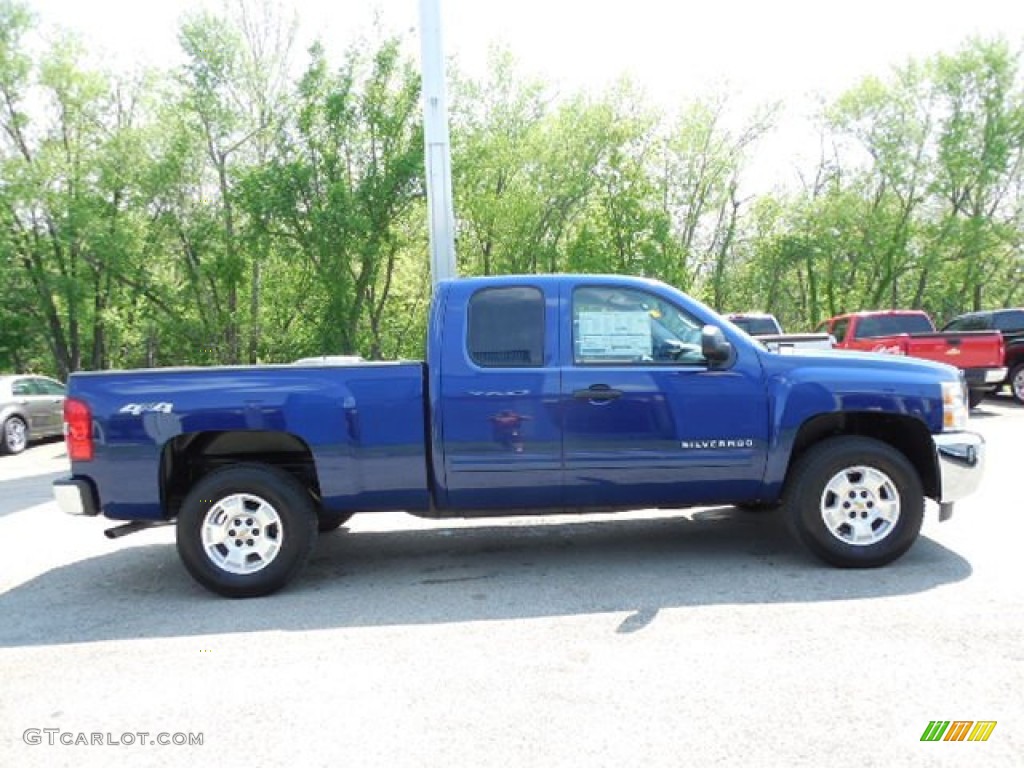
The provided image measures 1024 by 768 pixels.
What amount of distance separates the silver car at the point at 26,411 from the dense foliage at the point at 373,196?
8.71 metres

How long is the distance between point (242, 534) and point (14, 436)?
12551mm

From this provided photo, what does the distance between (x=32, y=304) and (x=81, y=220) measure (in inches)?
248

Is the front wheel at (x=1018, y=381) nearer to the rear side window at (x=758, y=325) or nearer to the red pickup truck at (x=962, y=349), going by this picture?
the red pickup truck at (x=962, y=349)

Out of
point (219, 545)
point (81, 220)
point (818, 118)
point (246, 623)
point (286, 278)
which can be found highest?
point (818, 118)

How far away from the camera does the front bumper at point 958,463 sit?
4.74m

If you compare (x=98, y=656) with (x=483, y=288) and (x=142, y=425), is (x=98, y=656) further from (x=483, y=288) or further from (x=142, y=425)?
(x=483, y=288)

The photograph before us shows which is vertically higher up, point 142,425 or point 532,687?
point 142,425

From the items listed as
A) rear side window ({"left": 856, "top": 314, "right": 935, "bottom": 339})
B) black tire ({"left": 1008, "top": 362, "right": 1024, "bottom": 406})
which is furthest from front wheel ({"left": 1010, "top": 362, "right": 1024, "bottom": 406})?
rear side window ({"left": 856, "top": 314, "right": 935, "bottom": 339})

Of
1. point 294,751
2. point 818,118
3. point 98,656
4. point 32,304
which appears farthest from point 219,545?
point 818,118

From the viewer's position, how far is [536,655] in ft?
11.9

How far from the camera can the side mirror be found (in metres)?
4.50

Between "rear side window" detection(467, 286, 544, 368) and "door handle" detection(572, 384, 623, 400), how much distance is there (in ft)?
1.04

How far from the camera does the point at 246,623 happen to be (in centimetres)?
425

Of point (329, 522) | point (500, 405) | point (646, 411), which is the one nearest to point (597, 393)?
point (646, 411)
